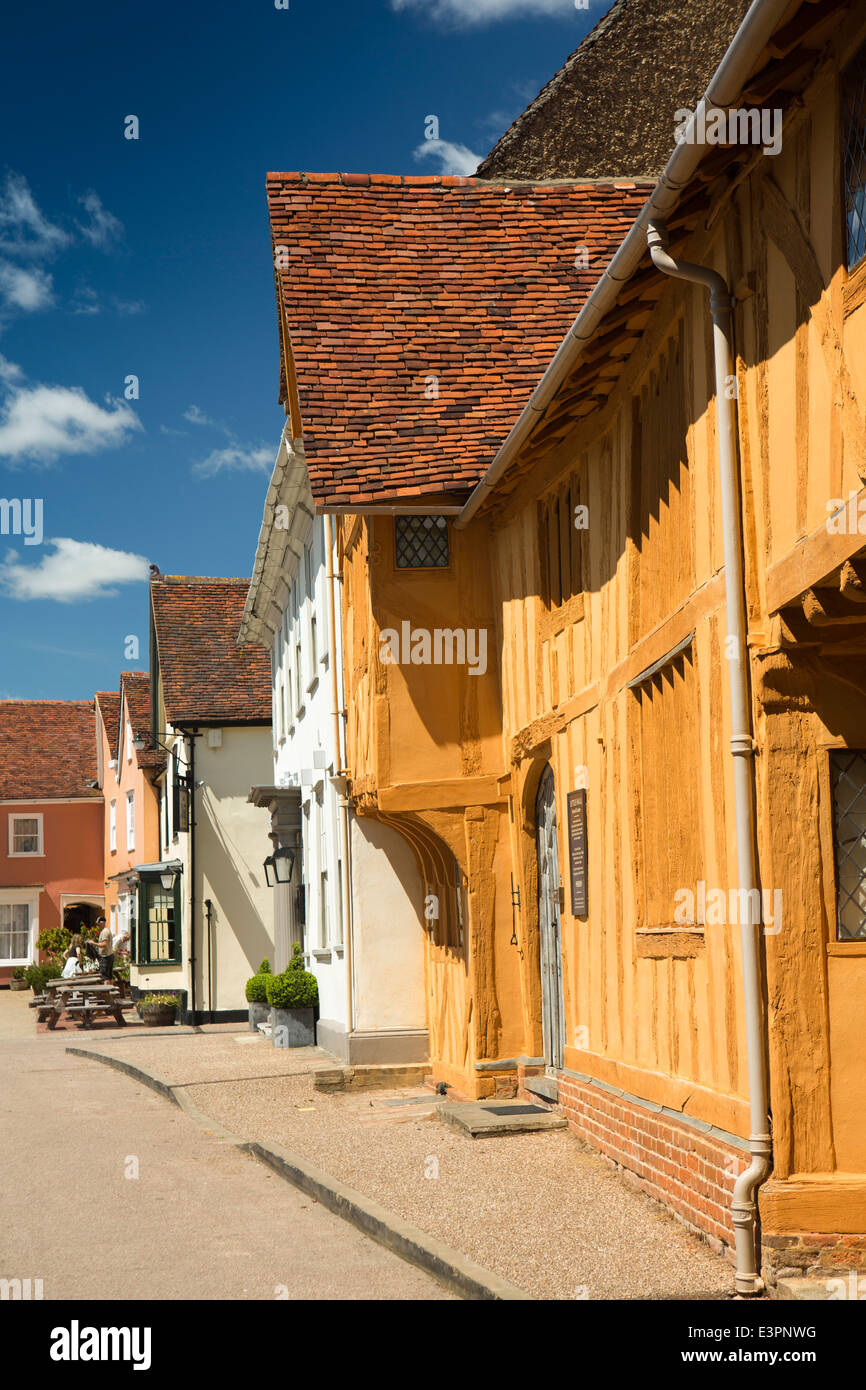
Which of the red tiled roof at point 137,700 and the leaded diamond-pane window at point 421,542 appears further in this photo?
the red tiled roof at point 137,700

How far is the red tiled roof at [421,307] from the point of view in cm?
1388

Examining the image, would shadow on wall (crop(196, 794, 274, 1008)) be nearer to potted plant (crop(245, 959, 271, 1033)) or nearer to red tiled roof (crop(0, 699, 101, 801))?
potted plant (crop(245, 959, 271, 1033))

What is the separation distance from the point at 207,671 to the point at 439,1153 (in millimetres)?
20757

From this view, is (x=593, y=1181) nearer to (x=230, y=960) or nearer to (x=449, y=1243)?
(x=449, y=1243)

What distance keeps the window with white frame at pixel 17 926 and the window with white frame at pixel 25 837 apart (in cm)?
125

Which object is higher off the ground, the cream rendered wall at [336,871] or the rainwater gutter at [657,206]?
the rainwater gutter at [657,206]

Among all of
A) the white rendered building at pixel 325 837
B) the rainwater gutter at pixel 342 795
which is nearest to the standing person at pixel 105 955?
the white rendered building at pixel 325 837

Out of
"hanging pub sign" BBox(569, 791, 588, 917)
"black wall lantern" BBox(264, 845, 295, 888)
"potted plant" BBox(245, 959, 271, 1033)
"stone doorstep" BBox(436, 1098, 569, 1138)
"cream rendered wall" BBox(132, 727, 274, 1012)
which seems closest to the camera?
"hanging pub sign" BBox(569, 791, 588, 917)

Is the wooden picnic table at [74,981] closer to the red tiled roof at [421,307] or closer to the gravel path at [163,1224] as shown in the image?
the gravel path at [163,1224]

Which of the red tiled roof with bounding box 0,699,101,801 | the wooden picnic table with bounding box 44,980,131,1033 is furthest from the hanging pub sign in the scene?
the red tiled roof with bounding box 0,699,101,801

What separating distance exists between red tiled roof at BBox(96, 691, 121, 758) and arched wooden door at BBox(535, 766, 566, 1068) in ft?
104

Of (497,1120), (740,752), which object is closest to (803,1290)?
(740,752)

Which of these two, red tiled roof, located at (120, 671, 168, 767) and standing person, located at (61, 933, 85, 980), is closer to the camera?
standing person, located at (61, 933, 85, 980)

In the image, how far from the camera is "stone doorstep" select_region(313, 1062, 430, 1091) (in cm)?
1555
